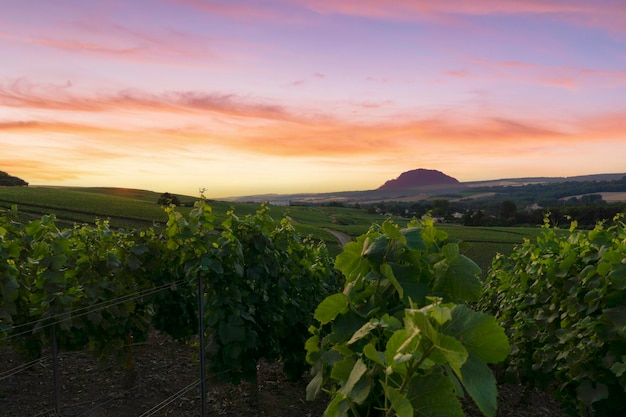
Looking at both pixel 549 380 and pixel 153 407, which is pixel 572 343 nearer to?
pixel 549 380

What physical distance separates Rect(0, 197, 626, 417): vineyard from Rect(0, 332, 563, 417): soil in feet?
0.41

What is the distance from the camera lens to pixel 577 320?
5.70 m

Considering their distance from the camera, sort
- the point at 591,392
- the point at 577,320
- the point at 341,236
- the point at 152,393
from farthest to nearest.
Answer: the point at 341,236, the point at 152,393, the point at 577,320, the point at 591,392

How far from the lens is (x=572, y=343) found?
5543 millimetres

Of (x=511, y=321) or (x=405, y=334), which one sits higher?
(x=405, y=334)

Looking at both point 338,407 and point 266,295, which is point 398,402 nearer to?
point 338,407

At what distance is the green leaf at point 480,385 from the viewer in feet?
→ 3.94

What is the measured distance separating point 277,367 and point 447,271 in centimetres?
750

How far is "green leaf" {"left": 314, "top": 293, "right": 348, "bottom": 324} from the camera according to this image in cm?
230

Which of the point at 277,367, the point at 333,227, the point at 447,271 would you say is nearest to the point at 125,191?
the point at 333,227

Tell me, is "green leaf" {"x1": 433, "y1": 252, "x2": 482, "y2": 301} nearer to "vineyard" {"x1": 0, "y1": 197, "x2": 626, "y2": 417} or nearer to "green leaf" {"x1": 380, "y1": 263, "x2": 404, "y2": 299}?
"vineyard" {"x1": 0, "y1": 197, "x2": 626, "y2": 417}

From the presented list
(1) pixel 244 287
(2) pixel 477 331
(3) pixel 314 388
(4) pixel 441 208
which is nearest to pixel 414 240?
(3) pixel 314 388

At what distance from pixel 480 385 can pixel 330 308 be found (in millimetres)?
1145

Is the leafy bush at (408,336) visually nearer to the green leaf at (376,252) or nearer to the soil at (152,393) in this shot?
the green leaf at (376,252)
